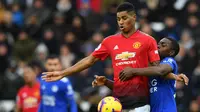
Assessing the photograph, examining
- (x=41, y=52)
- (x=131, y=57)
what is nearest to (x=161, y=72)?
(x=131, y=57)

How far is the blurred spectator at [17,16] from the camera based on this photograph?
21.5m

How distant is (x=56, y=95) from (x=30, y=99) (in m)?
1.20

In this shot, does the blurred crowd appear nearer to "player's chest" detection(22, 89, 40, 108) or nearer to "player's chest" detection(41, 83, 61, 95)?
"player's chest" detection(22, 89, 40, 108)

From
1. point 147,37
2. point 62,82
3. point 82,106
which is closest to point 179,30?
point 82,106

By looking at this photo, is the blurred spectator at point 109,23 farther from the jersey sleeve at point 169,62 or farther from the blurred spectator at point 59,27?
the jersey sleeve at point 169,62

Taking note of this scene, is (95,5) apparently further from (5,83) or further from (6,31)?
(5,83)

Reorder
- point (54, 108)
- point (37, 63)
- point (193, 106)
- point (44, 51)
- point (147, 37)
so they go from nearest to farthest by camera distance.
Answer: point (147, 37) < point (54, 108) < point (193, 106) < point (37, 63) < point (44, 51)

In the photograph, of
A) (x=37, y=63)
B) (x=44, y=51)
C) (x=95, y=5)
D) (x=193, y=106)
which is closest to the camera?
(x=193, y=106)

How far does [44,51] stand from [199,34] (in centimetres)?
444

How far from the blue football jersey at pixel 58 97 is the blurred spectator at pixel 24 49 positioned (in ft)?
20.7

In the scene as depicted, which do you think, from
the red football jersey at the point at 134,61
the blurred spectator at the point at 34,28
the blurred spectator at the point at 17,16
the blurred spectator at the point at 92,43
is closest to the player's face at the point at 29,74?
the red football jersey at the point at 134,61

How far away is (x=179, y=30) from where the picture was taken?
19422 millimetres

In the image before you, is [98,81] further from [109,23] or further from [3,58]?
[3,58]

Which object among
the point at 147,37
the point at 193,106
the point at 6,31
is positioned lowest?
the point at 193,106
